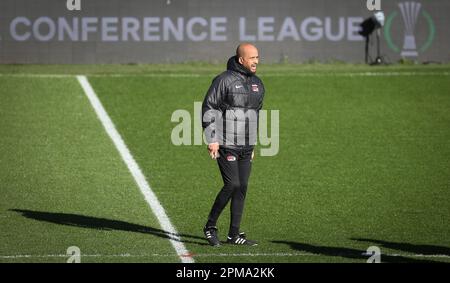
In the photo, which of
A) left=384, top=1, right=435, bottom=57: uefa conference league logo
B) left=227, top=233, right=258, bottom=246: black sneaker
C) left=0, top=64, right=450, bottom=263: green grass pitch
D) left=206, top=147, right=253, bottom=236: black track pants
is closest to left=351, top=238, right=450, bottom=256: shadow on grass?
left=0, top=64, right=450, bottom=263: green grass pitch

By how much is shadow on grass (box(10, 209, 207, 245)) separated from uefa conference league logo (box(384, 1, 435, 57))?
45.5 feet

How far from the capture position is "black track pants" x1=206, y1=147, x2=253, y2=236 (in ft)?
45.3

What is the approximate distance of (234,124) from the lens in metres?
13.8

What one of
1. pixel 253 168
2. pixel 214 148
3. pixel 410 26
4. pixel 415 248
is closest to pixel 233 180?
pixel 214 148

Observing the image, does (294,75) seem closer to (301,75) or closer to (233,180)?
(301,75)

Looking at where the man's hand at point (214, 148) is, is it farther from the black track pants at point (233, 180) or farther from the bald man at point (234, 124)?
the black track pants at point (233, 180)

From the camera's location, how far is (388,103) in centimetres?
2514

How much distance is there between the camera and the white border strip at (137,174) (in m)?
14.2

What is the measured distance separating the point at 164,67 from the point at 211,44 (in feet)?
3.92

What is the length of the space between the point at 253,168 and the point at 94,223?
4.87 m

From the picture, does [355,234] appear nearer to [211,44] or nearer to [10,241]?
[10,241]

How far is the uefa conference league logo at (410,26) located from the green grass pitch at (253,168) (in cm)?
58

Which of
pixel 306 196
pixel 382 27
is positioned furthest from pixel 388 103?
pixel 306 196

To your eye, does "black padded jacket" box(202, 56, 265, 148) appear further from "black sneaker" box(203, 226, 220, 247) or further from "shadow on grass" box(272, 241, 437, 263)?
"shadow on grass" box(272, 241, 437, 263)
